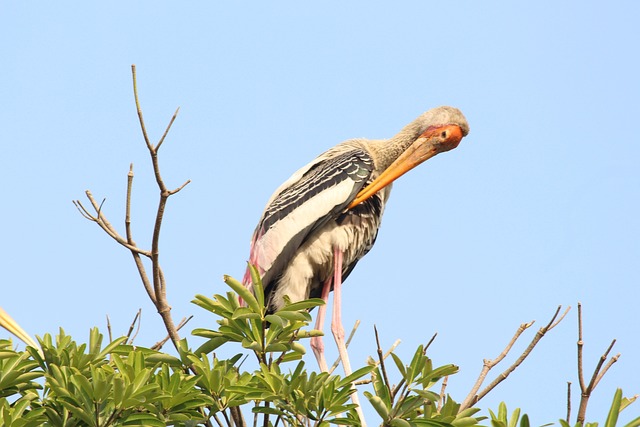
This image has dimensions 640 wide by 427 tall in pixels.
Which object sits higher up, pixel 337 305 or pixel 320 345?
pixel 337 305

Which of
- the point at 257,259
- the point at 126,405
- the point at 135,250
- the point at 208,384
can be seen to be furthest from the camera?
the point at 257,259

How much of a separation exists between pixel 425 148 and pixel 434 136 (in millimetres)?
110

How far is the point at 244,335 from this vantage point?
14.3ft

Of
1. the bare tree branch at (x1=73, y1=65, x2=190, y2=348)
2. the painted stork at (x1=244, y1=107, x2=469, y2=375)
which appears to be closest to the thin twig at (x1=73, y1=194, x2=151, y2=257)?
the bare tree branch at (x1=73, y1=65, x2=190, y2=348)

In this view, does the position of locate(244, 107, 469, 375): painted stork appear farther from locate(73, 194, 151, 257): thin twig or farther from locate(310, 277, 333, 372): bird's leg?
locate(73, 194, 151, 257): thin twig

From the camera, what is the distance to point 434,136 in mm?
7129

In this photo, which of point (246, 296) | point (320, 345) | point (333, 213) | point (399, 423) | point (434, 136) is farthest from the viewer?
point (434, 136)

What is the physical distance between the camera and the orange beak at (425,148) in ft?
22.9

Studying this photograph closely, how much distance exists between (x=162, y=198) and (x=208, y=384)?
86cm

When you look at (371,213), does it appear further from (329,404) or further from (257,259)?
(329,404)

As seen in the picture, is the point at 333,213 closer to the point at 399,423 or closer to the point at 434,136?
the point at 434,136

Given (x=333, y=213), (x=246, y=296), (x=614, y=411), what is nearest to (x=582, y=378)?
(x=614, y=411)

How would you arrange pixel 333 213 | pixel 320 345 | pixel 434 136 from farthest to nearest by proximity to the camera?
pixel 434 136, pixel 320 345, pixel 333 213

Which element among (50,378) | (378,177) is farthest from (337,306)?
(50,378)
